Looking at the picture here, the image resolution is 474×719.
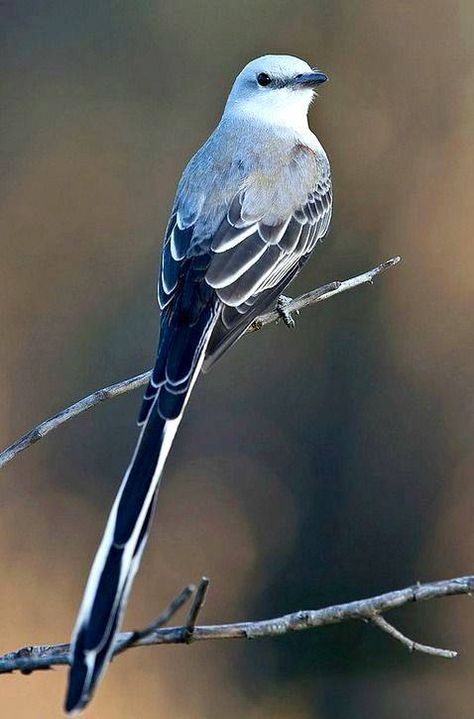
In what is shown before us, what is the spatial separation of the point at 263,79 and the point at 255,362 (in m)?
2.49

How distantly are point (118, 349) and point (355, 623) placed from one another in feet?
6.92

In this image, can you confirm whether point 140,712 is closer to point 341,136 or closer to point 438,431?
point 438,431

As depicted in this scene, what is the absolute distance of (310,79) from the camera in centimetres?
431

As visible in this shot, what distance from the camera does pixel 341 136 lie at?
6.77 m

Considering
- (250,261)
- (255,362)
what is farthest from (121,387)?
(255,362)

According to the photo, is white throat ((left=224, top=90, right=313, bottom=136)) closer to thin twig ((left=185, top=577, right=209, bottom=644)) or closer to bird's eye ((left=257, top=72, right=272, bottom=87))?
bird's eye ((left=257, top=72, right=272, bottom=87))

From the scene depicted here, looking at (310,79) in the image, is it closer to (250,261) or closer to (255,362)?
(250,261)

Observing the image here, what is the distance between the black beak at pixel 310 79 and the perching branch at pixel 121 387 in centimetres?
92

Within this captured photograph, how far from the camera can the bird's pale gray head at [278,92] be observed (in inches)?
172

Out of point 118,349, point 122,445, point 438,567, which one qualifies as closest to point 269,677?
point 438,567

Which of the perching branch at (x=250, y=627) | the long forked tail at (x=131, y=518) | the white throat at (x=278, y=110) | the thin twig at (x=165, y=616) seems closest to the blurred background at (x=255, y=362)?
the white throat at (x=278, y=110)

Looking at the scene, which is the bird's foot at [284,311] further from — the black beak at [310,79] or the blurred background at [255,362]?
the blurred background at [255,362]

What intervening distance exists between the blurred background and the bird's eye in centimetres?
219

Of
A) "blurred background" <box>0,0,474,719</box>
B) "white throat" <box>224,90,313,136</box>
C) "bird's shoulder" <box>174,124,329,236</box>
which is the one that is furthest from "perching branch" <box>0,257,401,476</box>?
"blurred background" <box>0,0,474,719</box>
